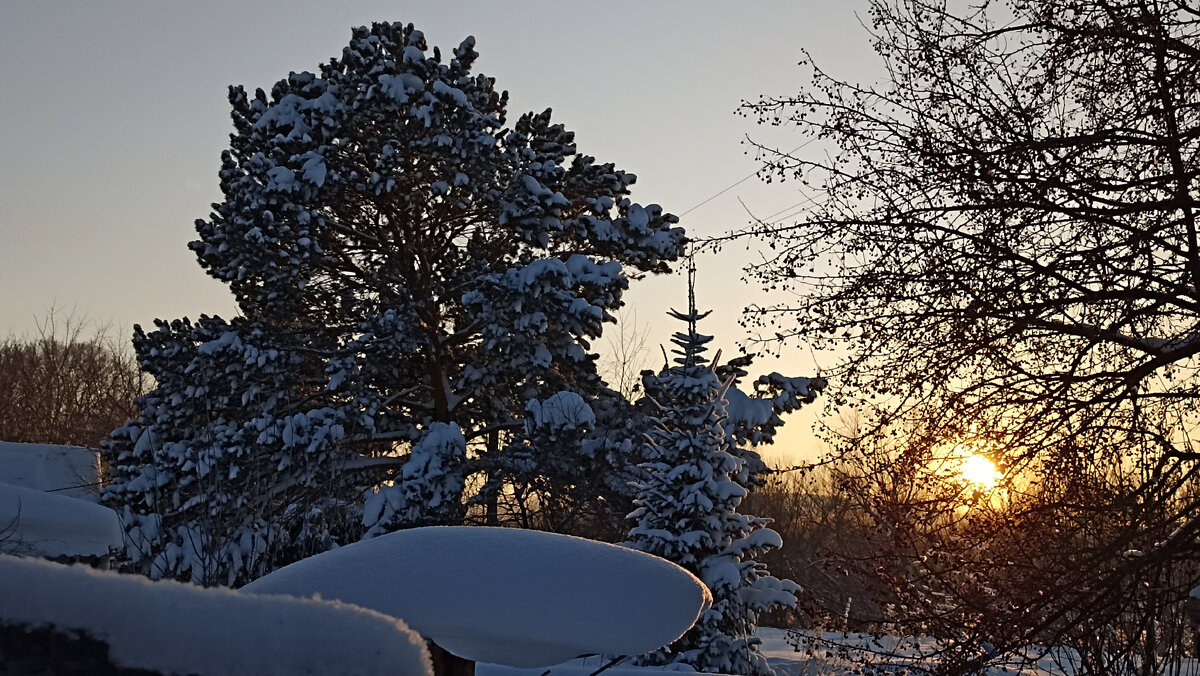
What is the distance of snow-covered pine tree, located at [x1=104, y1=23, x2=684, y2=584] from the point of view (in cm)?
1605

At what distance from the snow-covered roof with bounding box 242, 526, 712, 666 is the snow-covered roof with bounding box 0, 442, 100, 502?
10.0 meters

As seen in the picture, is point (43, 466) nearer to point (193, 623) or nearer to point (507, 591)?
point (507, 591)

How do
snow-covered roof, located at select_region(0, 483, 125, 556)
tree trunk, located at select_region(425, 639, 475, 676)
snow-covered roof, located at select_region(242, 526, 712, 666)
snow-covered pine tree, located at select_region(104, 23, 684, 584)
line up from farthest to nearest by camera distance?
snow-covered pine tree, located at select_region(104, 23, 684, 584)
snow-covered roof, located at select_region(0, 483, 125, 556)
tree trunk, located at select_region(425, 639, 475, 676)
snow-covered roof, located at select_region(242, 526, 712, 666)

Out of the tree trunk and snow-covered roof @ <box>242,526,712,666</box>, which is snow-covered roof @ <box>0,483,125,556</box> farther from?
snow-covered roof @ <box>242,526,712,666</box>

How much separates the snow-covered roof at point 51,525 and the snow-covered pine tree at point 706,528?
5.75 meters

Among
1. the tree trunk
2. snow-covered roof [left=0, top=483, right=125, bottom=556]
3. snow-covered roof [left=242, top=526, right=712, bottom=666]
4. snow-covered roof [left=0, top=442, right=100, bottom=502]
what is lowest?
the tree trunk

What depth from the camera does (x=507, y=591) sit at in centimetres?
265

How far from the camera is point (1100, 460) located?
23.2ft

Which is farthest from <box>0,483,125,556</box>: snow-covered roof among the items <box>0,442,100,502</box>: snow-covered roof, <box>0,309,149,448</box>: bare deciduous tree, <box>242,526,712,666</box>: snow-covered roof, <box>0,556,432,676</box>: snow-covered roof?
<box>0,309,149,448</box>: bare deciduous tree

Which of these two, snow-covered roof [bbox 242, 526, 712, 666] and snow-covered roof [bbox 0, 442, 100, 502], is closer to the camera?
snow-covered roof [bbox 242, 526, 712, 666]

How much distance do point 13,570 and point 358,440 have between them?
15.4 meters

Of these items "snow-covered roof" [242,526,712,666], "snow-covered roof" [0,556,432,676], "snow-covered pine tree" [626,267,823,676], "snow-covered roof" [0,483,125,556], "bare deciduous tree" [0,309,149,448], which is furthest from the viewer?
"bare deciduous tree" [0,309,149,448]

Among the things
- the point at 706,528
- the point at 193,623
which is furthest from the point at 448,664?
the point at 706,528

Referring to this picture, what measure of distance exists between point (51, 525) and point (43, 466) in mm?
4987
